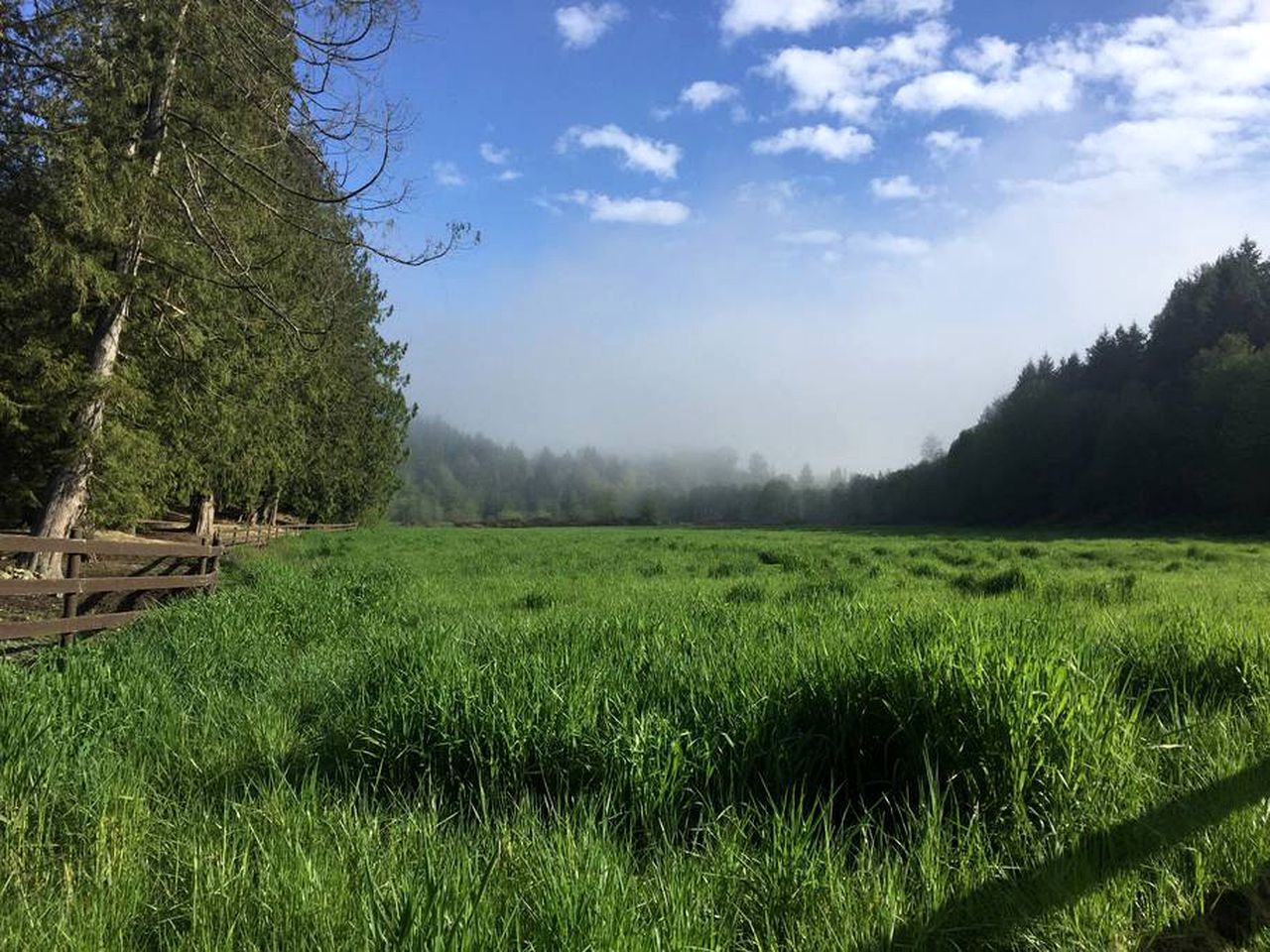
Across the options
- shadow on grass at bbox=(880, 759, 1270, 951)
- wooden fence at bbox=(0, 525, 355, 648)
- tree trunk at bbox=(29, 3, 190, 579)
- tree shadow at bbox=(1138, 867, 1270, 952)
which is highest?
tree trunk at bbox=(29, 3, 190, 579)

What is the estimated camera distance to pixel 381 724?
12.2ft

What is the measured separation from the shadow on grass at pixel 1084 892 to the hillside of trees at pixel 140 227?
7784mm

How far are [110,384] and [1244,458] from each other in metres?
59.7

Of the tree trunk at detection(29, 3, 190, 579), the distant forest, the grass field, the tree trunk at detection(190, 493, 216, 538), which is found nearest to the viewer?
the grass field

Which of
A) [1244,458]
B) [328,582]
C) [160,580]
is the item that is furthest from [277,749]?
[1244,458]

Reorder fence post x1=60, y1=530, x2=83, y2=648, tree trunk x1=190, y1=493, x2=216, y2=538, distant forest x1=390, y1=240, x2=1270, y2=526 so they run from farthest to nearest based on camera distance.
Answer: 1. distant forest x1=390, y1=240, x2=1270, y2=526
2. tree trunk x1=190, y1=493, x2=216, y2=538
3. fence post x1=60, y1=530, x2=83, y2=648

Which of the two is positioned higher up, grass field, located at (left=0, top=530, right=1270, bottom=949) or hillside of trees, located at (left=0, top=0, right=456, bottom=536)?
hillside of trees, located at (left=0, top=0, right=456, bottom=536)

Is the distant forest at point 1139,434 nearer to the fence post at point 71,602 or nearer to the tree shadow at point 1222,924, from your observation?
the fence post at point 71,602

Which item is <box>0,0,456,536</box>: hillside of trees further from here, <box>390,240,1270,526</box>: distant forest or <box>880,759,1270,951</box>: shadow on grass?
<box>390,240,1270,526</box>: distant forest

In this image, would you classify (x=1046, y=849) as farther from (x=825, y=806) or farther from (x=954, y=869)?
(x=825, y=806)

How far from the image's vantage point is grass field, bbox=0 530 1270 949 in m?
2.29

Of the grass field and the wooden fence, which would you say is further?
the wooden fence

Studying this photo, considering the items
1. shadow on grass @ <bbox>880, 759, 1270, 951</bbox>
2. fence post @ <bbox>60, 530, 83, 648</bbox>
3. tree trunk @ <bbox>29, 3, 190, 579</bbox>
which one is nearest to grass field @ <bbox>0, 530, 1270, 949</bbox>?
shadow on grass @ <bbox>880, 759, 1270, 951</bbox>

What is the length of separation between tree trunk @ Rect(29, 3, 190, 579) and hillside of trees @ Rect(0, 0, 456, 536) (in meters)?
0.03
